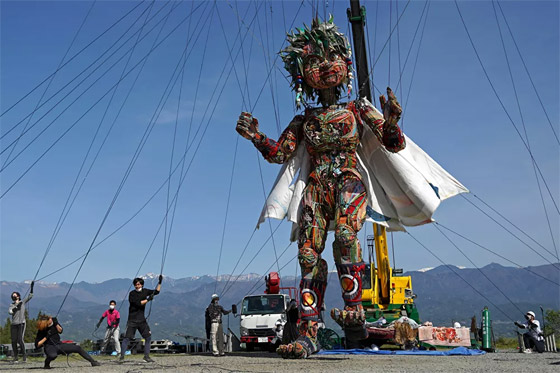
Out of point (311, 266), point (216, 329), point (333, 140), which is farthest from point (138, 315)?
point (333, 140)

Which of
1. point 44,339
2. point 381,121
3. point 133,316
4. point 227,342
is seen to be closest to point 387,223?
point 381,121

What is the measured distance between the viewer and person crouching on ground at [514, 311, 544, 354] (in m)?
12.3

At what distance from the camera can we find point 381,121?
9727 millimetres

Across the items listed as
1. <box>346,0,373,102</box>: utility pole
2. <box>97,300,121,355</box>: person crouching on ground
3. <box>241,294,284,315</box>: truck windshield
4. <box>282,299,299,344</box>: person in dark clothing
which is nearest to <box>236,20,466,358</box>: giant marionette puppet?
<box>282,299,299,344</box>: person in dark clothing

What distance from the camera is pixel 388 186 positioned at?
1028 cm

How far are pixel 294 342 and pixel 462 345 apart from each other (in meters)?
4.74

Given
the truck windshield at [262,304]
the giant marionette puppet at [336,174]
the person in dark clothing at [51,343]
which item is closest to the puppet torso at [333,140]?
the giant marionette puppet at [336,174]

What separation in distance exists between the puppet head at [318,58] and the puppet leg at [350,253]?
1525mm

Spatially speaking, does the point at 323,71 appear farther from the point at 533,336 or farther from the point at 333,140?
the point at 533,336

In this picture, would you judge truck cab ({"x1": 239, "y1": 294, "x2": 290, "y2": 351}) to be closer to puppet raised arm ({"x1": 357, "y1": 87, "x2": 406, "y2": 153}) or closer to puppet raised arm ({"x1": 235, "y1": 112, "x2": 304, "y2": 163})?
puppet raised arm ({"x1": 235, "y1": 112, "x2": 304, "y2": 163})

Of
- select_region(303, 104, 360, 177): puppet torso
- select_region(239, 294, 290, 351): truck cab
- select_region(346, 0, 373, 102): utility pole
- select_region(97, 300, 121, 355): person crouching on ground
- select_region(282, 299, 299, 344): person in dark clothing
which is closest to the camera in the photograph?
select_region(282, 299, 299, 344): person in dark clothing

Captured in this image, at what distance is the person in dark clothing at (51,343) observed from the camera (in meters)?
8.67

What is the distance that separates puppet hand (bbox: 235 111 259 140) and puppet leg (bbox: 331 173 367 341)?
156 cm

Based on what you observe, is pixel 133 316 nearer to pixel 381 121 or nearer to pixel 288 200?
pixel 288 200
